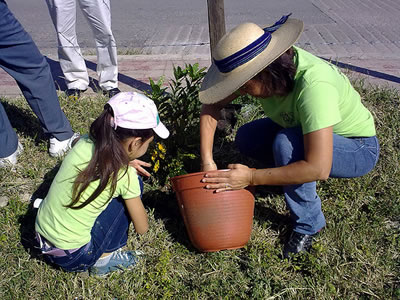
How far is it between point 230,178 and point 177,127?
2.56 feet

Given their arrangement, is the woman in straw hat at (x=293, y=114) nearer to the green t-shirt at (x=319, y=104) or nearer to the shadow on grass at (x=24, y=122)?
the green t-shirt at (x=319, y=104)

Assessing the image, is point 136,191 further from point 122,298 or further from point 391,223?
point 391,223

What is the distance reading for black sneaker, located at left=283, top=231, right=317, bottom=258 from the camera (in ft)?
6.91

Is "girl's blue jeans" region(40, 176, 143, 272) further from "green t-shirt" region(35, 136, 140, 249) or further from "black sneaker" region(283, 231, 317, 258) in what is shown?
"black sneaker" region(283, 231, 317, 258)

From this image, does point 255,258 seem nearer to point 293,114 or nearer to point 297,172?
point 297,172

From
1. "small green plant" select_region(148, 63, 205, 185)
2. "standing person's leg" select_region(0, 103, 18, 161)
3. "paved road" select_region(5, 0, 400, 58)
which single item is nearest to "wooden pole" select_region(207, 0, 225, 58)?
"small green plant" select_region(148, 63, 205, 185)

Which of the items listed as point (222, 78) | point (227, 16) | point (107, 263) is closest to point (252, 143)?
point (222, 78)

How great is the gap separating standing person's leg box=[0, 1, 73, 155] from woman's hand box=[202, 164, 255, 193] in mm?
1495

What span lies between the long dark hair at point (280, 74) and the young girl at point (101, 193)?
0.52 meters

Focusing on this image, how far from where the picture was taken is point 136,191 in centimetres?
190

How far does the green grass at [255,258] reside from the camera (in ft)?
6.48

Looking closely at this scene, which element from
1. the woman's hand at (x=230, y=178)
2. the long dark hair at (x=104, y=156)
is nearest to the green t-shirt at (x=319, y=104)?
the woman's hand at (x=230, y=178)

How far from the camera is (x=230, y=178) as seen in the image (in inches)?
73.5

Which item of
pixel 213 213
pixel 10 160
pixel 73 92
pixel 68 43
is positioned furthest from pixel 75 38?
pixel 213 213
